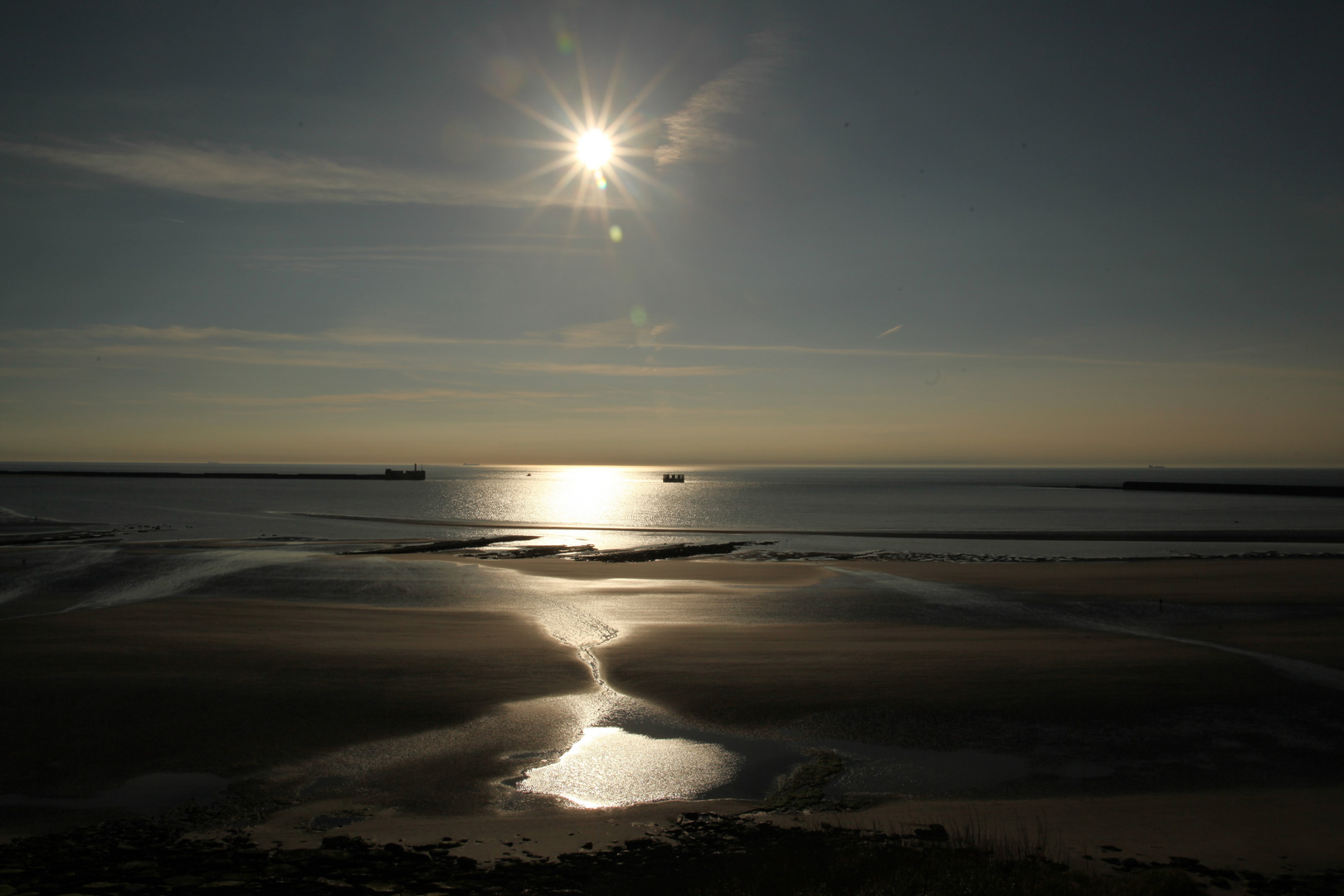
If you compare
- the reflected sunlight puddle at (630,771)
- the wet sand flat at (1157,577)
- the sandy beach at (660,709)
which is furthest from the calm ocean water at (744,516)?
the reflected sunlight puddle at (630,771)

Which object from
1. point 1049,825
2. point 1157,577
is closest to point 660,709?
point 1049,825

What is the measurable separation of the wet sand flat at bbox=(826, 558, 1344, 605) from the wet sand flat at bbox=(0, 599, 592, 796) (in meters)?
20.9

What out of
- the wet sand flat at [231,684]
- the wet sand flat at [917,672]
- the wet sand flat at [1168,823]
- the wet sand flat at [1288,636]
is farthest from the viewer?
the wet sand flat at [1288,636]

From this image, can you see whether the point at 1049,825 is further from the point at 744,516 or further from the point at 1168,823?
the point at 744,516

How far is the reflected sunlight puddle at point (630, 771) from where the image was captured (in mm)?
10516

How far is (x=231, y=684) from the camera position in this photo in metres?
15.3

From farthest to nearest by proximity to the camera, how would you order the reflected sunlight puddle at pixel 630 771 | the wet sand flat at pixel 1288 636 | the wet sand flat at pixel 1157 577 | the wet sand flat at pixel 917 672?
the wet sand flat at pixel 1157 577 < the wet sand flat at pixel 1288 636 < the wet sand flat at pixel 917 672 < the reflected sunlight puddle at pixel 630 771

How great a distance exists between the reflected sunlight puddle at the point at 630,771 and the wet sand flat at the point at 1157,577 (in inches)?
828

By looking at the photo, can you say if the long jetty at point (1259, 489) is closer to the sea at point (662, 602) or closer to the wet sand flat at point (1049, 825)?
the sea at point (662, 602)

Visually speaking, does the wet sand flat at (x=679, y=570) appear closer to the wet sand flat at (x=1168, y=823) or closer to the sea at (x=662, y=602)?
the sea at (x=662, y=602)

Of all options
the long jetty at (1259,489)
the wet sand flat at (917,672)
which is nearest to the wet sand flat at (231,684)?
the wet sand flat at (917,672)

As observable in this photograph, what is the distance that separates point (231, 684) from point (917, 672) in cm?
1394

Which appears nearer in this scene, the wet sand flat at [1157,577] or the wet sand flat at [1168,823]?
the wet sand flat at [1168,823]

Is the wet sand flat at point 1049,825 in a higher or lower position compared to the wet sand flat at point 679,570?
higher
